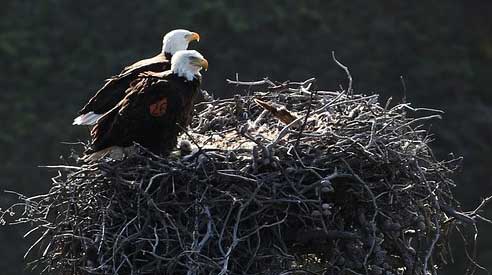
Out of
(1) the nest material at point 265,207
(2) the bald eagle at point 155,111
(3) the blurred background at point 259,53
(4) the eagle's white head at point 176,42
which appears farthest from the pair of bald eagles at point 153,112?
(3) the blurred background at point 259,53

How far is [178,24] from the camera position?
13664 millimetres

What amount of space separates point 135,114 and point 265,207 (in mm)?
794

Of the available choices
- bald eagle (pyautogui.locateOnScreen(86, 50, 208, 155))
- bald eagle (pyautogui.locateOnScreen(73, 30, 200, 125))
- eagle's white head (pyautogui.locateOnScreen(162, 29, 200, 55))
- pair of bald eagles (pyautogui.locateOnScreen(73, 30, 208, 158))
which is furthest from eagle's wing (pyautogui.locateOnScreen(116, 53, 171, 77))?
bald eagle (pyautogui.locateOnScreen(86, 50, 208, 155))

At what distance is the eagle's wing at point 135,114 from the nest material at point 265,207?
163 mm

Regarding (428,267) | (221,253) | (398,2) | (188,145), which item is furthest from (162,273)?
(398,2)

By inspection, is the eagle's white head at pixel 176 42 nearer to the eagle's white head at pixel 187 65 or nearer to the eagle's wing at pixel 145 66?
the eagle's wing at pixel 145 66

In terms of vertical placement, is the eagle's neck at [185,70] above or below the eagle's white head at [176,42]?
above

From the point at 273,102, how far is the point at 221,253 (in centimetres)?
131

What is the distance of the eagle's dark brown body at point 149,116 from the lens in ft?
17.9

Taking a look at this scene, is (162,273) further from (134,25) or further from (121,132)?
(134,25)

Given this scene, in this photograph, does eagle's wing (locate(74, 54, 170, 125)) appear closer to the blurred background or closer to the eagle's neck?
the eagle's neck

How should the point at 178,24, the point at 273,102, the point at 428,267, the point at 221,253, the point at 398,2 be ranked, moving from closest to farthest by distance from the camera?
the point at 221,253, the point at 428,267, the point at 273,102, the point at 178,24, the point at 398,2

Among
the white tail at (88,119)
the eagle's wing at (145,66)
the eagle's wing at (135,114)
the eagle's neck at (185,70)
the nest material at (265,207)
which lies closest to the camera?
the nest material at (265,207)

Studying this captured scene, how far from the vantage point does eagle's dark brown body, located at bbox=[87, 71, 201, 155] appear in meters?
5.46
